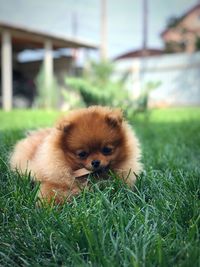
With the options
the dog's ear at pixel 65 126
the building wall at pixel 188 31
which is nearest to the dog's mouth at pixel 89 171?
the dog's ear at pixel 65 126

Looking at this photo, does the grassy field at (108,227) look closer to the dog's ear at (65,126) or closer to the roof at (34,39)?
the dog's ear at (65,126)

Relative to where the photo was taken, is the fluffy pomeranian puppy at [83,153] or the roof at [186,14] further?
the roof at [186,14]

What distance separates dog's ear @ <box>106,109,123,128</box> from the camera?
243 cm


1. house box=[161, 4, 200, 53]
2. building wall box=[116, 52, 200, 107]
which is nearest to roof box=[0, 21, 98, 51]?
building wall box=[116, 52, 200, 107]

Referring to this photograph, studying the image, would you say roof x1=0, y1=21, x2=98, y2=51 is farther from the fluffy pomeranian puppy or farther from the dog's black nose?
the dog's black nose

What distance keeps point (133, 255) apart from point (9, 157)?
6.00 ft

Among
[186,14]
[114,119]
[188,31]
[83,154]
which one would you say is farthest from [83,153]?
[188,31]

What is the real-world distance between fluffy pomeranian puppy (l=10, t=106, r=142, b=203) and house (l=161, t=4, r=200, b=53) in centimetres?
1966

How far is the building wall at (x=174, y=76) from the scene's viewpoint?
54.9ft

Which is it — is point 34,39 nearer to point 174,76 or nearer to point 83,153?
point 174,76

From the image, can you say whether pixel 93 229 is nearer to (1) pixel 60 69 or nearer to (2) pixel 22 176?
(2) pixel 22 176

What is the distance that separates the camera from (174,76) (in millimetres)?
16922

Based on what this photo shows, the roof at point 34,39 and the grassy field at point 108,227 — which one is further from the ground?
the roof at point 34,39

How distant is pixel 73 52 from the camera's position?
16.0 meters
